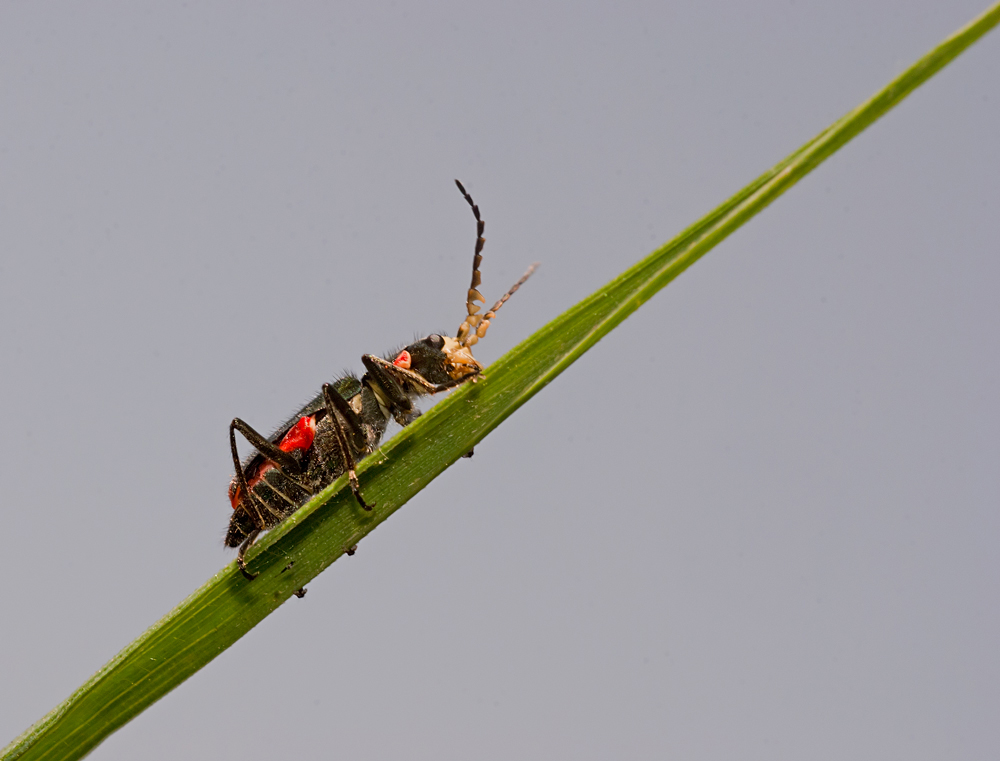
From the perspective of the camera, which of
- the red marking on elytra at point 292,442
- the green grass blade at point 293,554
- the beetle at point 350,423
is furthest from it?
the red marking on elytra at point 292,442

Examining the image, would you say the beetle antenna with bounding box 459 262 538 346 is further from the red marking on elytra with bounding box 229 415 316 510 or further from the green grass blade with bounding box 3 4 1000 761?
the green grass blade with bounding box 3 4 1000 761

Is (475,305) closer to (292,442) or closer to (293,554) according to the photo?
(292,442)

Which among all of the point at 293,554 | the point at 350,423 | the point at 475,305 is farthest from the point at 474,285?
the point at 293,554

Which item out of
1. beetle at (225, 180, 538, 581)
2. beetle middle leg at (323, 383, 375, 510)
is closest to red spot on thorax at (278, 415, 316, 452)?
beetle at (225, 180, 538, 581)

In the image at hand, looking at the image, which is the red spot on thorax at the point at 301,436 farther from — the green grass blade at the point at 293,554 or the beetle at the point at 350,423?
the green grass blade at the point at 293,554

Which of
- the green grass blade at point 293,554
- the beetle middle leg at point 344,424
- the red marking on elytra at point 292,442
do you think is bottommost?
the green grass blade at point 293,554

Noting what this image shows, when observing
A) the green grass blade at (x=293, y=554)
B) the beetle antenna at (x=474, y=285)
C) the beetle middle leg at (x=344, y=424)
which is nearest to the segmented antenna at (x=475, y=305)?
the beetle antenna at (x=474, y=285)
